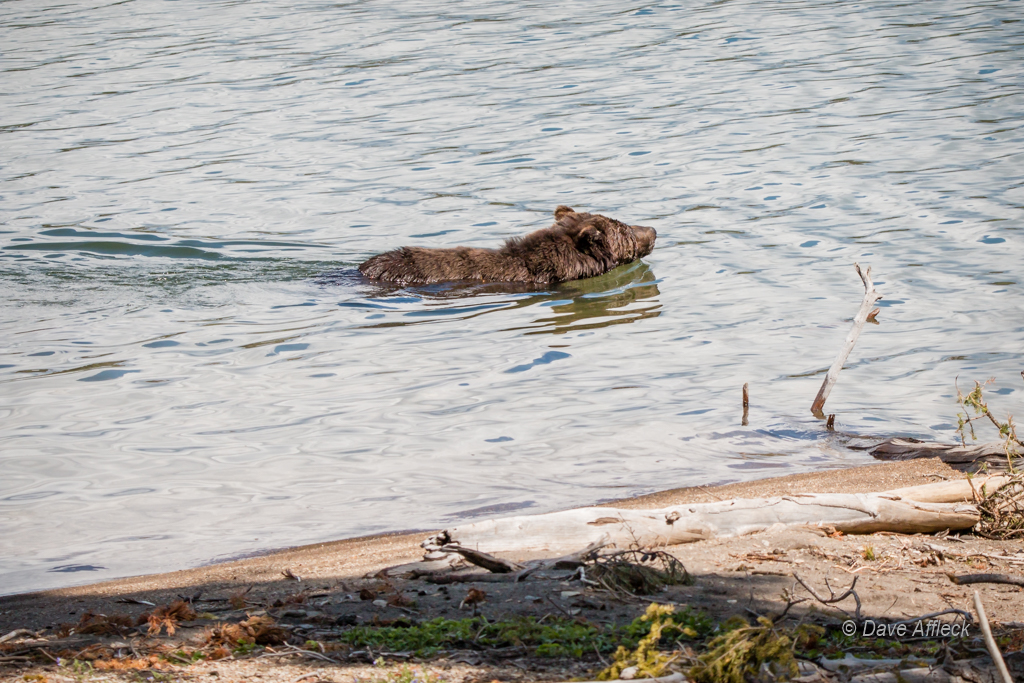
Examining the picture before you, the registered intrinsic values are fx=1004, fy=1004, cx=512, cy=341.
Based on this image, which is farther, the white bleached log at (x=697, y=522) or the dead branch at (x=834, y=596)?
the white bleached log at (x=697, y=522)

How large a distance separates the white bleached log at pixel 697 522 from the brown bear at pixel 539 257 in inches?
241

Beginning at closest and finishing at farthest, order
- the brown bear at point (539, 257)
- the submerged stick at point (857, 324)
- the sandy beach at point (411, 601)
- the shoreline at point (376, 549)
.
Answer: the sandy beach at point (411, 601), the shoreline at point (376, 549), the submerged stick at point (857, 324), the brown bear at point (539, 257)

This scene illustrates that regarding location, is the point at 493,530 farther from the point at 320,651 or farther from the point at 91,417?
the point at 91,417

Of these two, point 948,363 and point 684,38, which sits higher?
point 684,38

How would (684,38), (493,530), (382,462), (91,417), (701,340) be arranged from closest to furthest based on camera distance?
(493,530)
(382,462)
(91,417)
(701,340)
(684,38)

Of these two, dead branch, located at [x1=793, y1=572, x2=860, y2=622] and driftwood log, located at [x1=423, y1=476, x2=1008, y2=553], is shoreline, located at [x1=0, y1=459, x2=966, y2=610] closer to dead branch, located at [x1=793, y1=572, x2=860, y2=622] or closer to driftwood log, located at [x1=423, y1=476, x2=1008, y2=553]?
driftwood log, located at [x1=423, y1=476, x2=1008, y2=553]

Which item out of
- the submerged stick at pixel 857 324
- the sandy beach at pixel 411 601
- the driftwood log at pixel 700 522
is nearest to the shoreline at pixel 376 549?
the sandy beach at pixel 411 601

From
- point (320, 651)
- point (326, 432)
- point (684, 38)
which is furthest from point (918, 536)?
point (684, 38)

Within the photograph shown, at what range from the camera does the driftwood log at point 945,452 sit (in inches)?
251

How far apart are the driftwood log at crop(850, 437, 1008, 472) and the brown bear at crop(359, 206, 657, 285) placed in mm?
4893

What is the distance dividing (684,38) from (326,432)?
19.9 meters

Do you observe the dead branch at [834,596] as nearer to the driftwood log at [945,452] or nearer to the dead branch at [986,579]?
the dead branch at [986,579]

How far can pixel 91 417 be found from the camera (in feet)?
26.7

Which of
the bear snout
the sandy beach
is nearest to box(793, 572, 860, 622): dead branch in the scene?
the sandy beach
